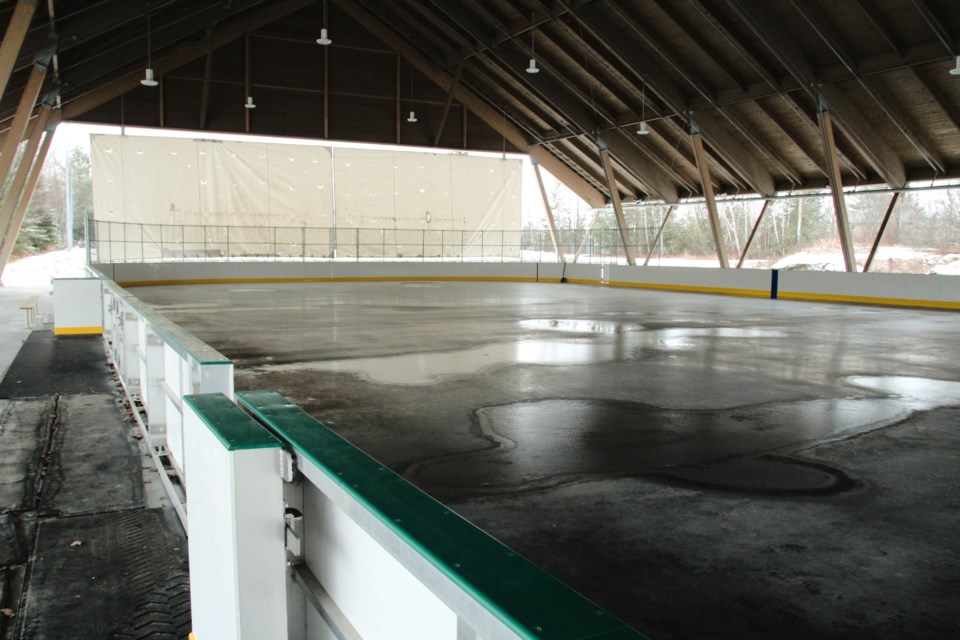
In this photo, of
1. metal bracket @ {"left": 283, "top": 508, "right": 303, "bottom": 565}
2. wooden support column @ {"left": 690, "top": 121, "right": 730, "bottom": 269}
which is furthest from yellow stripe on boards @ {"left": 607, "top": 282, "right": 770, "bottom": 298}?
metal bracket @ {"left": 283, "top": 508, "right": 303, "bottom": 565}

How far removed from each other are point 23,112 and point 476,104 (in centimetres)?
2407

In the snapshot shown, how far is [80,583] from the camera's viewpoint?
491cm

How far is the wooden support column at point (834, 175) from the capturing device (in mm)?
24453

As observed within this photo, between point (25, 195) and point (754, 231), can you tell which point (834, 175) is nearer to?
point (754, 231)

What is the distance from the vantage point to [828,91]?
2384 cm

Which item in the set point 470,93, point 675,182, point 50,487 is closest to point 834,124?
point 675,182

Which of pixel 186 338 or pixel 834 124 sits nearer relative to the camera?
pixel 186 338

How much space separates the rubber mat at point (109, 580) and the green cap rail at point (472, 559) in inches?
115

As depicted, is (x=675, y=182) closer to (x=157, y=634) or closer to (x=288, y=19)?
(x=288, y=19)

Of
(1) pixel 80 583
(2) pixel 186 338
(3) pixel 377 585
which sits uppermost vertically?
(2) pixel 186 338

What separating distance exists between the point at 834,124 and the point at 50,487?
27273 millimetres

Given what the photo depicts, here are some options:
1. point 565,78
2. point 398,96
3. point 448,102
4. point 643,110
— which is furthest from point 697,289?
point 398,96

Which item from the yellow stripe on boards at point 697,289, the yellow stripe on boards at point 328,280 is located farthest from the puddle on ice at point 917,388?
the yellow stripe on boards at point 328,280

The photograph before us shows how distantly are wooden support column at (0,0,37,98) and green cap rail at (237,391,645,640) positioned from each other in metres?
15.8
